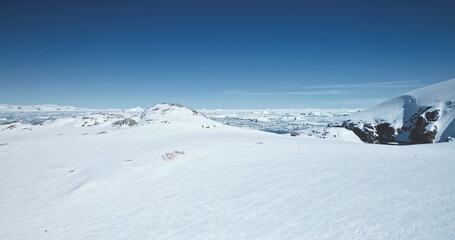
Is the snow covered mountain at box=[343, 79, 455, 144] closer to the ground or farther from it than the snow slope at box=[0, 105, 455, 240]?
farther from it

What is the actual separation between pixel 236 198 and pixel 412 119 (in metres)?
58.7

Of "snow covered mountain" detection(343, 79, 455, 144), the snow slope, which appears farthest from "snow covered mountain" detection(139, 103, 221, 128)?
"snow covered mountain" detection(343, 79, 455, 144)

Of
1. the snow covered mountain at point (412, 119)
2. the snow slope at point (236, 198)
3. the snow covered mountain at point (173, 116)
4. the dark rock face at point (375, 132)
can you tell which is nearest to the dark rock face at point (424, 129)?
the snow covered mountain at point (412, 119)

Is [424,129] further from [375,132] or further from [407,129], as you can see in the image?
[375,132]

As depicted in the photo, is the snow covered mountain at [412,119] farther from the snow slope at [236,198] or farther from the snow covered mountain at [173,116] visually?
the snow slope at [236,198]

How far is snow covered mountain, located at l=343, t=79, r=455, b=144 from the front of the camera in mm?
44741

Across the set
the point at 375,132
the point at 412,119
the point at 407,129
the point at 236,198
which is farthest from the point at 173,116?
the point at 412,119

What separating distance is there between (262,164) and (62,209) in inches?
395

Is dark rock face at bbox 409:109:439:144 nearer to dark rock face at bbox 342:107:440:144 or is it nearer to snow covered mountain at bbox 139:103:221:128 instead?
dark rock face at bbox 342:107:440:144

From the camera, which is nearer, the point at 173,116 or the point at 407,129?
the point at 407,129

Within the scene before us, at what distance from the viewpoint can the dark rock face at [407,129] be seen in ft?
149

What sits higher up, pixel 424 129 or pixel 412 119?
pixel 412 119

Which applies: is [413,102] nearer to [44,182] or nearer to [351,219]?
[351,219]

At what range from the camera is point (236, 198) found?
9.42m
